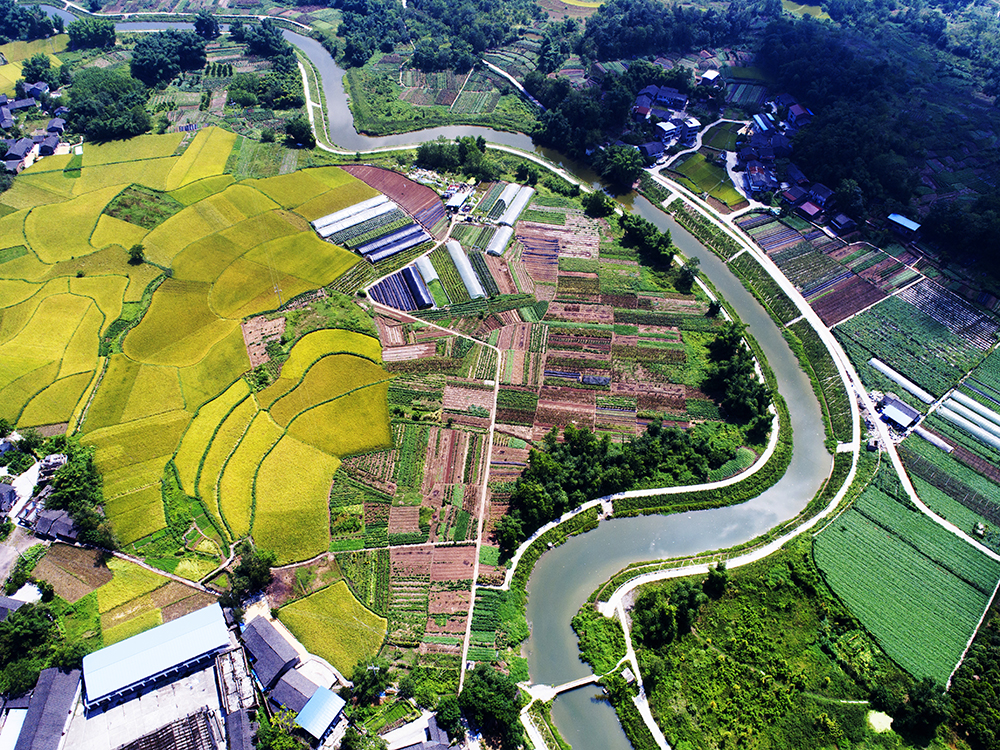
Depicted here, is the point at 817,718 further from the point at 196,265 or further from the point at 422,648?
the point at 196,265

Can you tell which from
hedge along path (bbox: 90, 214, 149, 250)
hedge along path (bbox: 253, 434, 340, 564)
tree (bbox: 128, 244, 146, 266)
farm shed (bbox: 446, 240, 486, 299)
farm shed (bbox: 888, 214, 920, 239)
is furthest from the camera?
farm shed (bbox: 888, 214, 920, 239)

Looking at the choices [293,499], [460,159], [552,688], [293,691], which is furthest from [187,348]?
[552,688]

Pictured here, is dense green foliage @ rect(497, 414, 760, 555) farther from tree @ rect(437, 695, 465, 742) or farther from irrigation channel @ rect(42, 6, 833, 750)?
tree @ rect(437, 695, 465, 742)

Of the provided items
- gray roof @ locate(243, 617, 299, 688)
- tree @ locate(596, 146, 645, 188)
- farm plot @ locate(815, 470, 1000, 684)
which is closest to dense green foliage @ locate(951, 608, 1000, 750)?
farm plot @ locate(815, 470, 1000, 684)

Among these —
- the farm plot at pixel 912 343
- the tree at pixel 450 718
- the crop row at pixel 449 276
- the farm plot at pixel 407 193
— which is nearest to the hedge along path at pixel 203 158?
the farm plot at pixel 407 193

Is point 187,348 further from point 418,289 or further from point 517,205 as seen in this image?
point 517,205

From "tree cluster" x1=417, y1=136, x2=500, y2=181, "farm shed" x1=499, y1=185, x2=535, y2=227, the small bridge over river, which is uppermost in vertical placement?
"tree cluster" x1=417, y1=136, x2=500, y2=181
